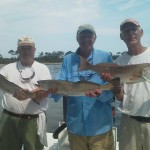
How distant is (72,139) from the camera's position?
5.85 m

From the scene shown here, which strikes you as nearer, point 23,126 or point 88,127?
point 88,127

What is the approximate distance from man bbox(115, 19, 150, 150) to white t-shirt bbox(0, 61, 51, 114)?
1512mm

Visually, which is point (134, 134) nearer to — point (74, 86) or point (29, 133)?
point (74, 86)

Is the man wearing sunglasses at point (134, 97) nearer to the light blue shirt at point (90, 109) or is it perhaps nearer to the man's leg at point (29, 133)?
the light blue shirt at point (90, 109)

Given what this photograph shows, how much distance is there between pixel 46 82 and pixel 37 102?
673 millimetres

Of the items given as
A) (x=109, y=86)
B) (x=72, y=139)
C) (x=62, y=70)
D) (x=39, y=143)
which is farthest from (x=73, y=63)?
(x=39, y=143)

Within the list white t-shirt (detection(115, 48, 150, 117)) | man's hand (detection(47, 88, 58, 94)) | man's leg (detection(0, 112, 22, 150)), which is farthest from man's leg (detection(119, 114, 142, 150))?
man's leg (detection(0, 112, 22, 150))

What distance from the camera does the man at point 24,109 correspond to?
6.31 meters

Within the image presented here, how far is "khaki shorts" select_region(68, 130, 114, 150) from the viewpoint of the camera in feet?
18.7

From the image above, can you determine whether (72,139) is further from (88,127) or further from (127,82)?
(127,82)

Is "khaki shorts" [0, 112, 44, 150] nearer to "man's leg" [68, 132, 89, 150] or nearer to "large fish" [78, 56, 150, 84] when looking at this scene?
"man's leg" [68, 132, 89, 150]

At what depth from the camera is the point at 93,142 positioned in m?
5.69

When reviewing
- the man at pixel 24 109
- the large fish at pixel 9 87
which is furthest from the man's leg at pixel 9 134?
the large fish at pixel 9 87

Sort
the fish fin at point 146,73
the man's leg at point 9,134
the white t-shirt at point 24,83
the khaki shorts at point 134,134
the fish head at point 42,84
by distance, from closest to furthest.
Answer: the fish fin at point 146,73 < the khaki shorts at point 134,134 < the fish head at point 42,84 < the white t-shirt at point 24,83 < the man's leg at point 9,134
